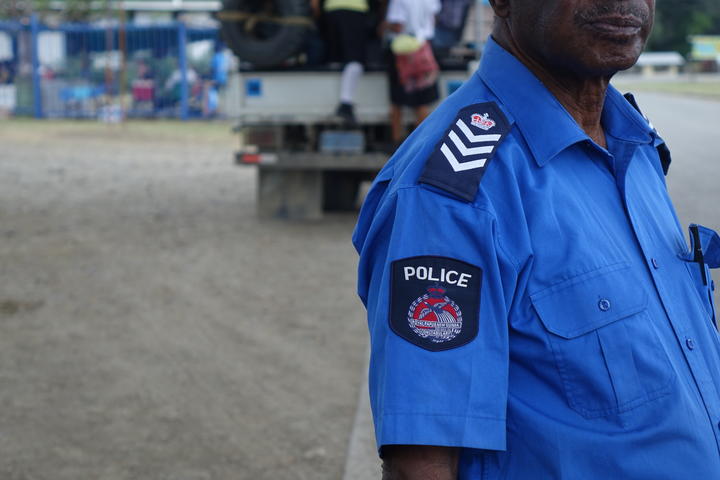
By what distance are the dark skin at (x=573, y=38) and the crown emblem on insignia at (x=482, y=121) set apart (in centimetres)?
17

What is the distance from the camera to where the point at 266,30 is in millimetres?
9539

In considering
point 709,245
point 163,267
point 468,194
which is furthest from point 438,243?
point 163,267

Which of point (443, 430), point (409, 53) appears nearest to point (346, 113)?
point (409, 53)

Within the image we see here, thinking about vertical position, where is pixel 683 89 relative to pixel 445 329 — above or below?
below

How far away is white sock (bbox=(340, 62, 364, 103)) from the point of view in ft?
29.9

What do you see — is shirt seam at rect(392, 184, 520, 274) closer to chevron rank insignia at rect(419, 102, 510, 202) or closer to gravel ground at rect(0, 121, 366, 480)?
chevron rank insignia at rect(419, 102, 510, 202)

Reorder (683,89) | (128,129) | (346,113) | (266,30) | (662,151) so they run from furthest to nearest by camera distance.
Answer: (683,89) → (128,129) → (266,30) → (346,113) → (662,151)

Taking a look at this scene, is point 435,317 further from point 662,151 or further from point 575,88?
point 662,151

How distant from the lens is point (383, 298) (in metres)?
1.62

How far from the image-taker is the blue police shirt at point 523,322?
5.13 ft

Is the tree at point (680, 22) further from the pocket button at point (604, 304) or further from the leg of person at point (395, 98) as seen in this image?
the pocket button at point (604, 304)

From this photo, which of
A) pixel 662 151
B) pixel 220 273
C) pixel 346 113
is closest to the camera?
pixel 662 151

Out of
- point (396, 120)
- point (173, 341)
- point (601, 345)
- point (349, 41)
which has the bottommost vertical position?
point (173, 341)

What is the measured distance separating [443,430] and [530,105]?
0.58 meters
